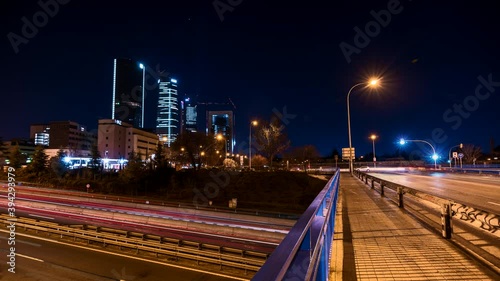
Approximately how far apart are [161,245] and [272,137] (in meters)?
40.6

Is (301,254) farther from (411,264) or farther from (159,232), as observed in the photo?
(159,232)

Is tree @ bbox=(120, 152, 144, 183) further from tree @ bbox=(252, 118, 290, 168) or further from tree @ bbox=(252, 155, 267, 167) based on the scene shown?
tree @ bbox=(252, 155, 267, 167)

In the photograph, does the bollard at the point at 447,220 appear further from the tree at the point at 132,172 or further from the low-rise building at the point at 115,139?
the low-rise building at the point at 115,139

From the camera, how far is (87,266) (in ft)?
58.9

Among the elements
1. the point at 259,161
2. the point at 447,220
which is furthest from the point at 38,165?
the point at 447,220

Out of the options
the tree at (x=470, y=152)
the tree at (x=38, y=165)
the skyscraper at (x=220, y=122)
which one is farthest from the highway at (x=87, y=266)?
the skyscraper at (x=220, y=122)

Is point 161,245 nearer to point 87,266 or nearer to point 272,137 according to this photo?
point 87,266

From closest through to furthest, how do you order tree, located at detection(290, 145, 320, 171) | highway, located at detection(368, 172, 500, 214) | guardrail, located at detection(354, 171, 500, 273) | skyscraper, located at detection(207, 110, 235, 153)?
guardrail, located at detection(354, 171, 500, 273) < highway, located at detection(368, 172, 500, 214) < tree, located at detection(290, 145, 320, 171) < skyscraper, located at detection(207, 110, 235, 153)

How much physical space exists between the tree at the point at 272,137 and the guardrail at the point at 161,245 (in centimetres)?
3791

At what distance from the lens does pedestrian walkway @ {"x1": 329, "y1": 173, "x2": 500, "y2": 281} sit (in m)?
4.73

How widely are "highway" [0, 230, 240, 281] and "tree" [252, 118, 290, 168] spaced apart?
4032 cm

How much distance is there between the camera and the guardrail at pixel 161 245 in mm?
16875

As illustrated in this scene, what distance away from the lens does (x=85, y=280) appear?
1584 cm

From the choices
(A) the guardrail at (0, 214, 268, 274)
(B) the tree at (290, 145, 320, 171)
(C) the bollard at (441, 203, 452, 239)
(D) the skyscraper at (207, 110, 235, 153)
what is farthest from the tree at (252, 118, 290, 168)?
(D) the skyscraper at (207, 110, 235, 153)
